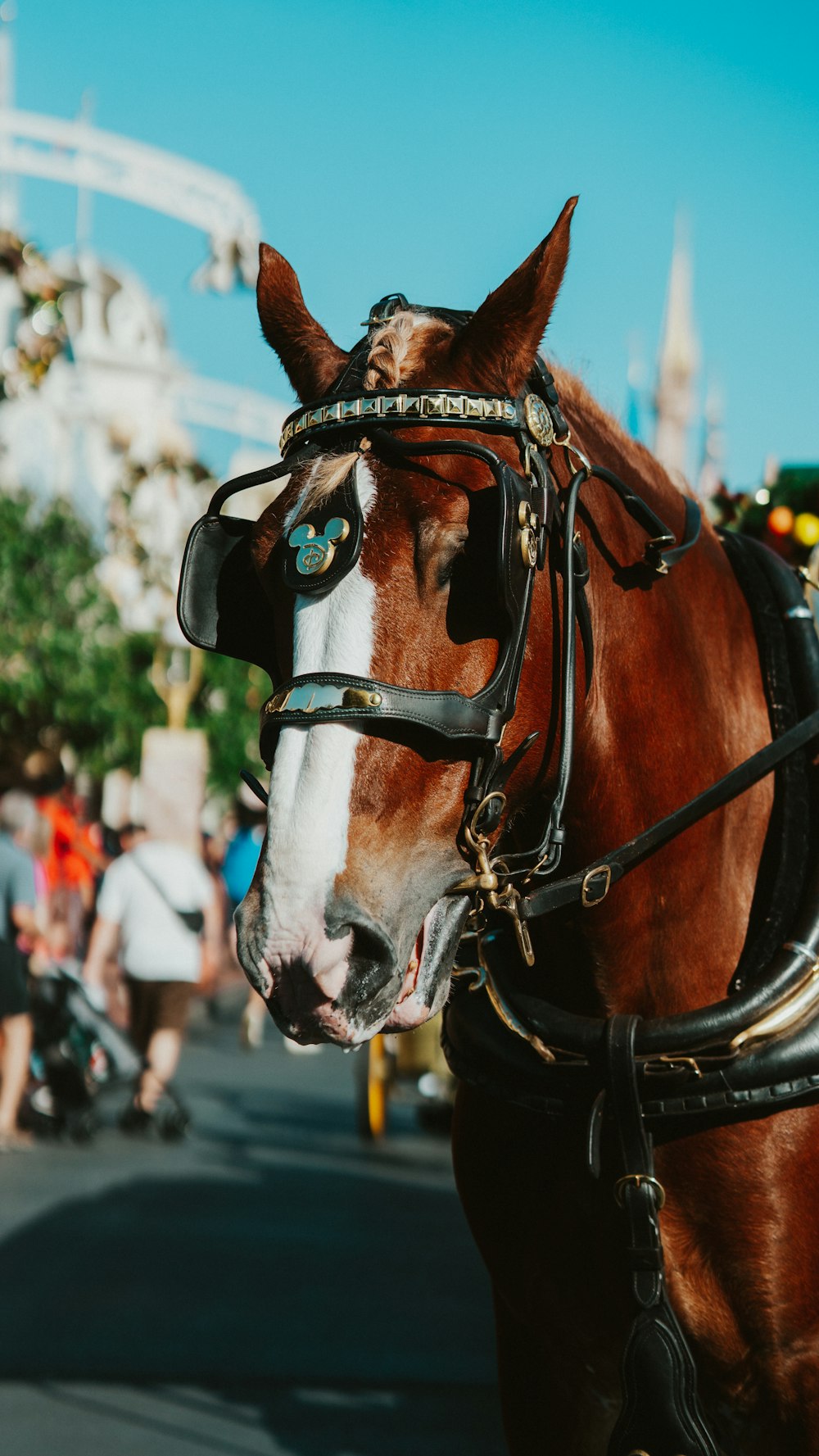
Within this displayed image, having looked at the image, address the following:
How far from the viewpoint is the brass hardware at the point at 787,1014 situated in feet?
7.49

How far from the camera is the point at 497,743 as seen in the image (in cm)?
201

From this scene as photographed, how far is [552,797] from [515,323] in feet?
2.02

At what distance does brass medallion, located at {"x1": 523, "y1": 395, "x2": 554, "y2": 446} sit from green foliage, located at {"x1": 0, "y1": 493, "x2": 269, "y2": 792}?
25.7 metres

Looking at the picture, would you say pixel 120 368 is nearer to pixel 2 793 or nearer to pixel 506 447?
pixel 2 793

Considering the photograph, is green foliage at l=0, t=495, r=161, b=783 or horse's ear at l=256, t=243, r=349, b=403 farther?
green foliage at l=0, t=495, r=161, b=783

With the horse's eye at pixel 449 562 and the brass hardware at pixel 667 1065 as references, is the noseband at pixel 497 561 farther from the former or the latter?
the brass hardware at pixel 667 1065

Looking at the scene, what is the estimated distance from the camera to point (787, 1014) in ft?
7.53

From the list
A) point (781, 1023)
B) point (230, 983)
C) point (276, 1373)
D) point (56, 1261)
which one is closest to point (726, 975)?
point (781, 1023)

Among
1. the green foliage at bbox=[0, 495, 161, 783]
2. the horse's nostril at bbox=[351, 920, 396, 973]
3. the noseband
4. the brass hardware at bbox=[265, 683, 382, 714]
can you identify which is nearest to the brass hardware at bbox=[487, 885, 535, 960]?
the noseband

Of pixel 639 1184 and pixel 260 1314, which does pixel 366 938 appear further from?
pixel 260 1314

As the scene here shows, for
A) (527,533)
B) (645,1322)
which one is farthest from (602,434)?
(645,1322)

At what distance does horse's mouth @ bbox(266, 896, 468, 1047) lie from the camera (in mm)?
1887

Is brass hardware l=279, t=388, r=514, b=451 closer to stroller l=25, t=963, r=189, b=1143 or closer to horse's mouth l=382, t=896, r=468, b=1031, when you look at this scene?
horse's mouth l=382, t=896, r=468, b=1031

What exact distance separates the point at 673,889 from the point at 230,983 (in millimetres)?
20077
